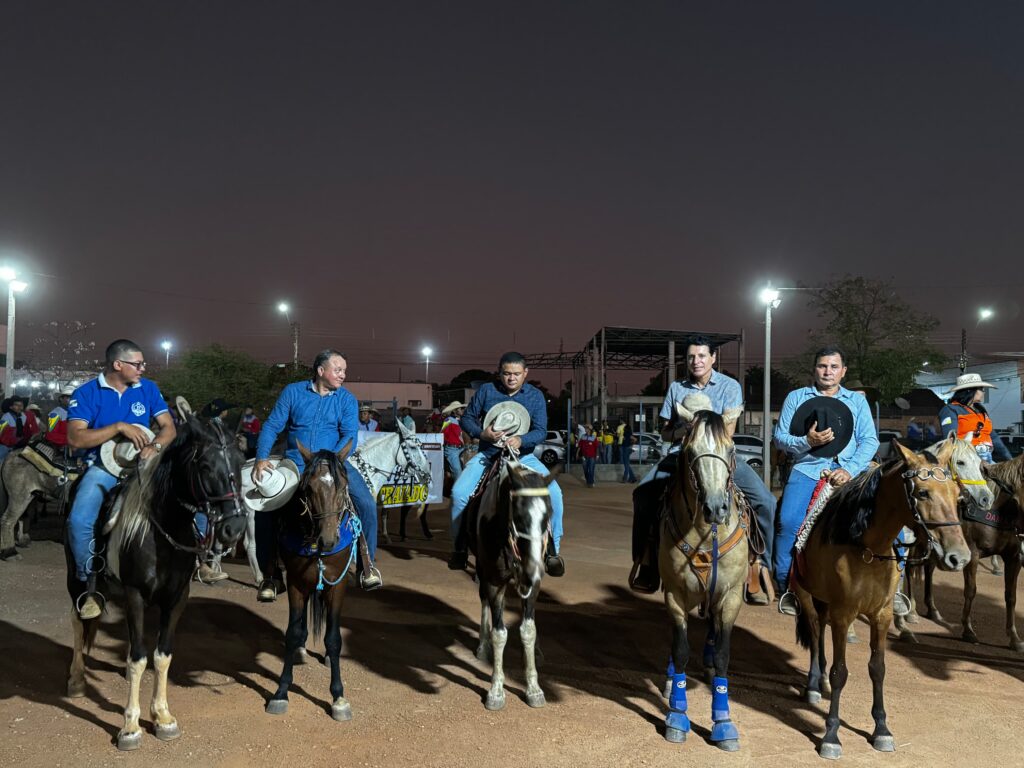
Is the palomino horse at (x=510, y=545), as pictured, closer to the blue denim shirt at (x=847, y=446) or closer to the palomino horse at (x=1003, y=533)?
the blue denim shirt at (x=847, y=446)

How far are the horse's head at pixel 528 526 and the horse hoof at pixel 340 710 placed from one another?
154 cm

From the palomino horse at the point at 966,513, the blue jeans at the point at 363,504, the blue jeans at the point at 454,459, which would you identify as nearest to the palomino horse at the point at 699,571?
the palomino horse at the point at 966,513

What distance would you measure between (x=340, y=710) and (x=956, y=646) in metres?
5.99

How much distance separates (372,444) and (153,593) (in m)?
6.99

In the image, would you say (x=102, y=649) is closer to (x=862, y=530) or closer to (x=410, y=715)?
(x=410, y=715)

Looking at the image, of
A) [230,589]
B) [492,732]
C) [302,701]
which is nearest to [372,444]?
[230,589]

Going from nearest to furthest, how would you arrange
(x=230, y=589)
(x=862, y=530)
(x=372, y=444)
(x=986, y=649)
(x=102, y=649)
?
(x=862, y=530)
(x=102, y=649)
(x=986, y=649)
(x=230, y=589)
(x=372, y=444)

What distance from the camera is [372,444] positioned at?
11.9 m

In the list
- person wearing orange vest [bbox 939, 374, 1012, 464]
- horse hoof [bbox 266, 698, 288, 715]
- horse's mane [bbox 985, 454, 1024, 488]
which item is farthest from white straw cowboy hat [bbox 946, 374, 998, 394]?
horse hoof [bbox 266, 698, 288, 715]

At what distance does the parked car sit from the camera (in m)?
27.0

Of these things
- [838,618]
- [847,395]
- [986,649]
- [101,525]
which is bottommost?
[986,649]

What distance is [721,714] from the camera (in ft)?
16.0

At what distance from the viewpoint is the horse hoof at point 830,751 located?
183 inches

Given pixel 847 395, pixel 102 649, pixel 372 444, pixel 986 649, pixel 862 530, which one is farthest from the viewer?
pixel 372 444
